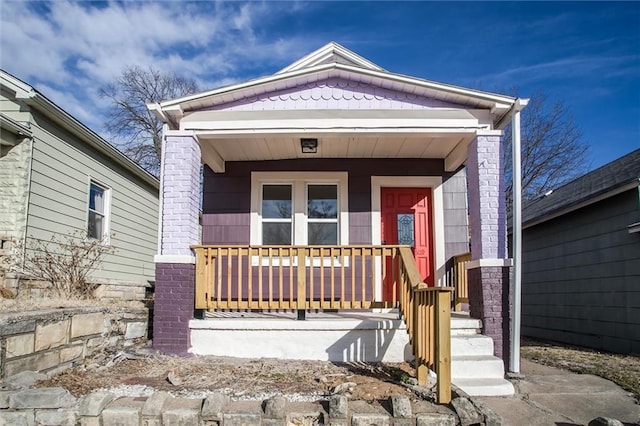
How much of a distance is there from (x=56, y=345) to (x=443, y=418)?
3608 mm

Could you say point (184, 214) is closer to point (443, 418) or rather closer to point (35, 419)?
point (35, 419)

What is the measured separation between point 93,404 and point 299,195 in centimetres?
488

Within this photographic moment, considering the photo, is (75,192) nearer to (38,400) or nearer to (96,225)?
(96,225)

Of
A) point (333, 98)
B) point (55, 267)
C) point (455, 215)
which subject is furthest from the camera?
point (455, 215)

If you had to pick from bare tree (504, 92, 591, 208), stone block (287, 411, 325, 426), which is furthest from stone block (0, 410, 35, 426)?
bare tree (504, 92, 591, 208)

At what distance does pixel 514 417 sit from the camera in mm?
4137

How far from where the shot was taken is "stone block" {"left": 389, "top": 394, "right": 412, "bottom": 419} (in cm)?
350

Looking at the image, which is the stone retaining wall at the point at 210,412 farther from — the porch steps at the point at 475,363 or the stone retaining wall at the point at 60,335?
the porch steps at the point at 475,363

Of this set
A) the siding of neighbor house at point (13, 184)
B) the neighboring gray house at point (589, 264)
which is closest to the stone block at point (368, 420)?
the neighboring gray house at point (589, 264)

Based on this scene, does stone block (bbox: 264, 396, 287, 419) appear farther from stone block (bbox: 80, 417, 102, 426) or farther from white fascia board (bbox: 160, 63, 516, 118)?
white fascia board (bbox: 160, 63, 516, 118)

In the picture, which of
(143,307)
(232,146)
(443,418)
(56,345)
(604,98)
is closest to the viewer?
(443,418)

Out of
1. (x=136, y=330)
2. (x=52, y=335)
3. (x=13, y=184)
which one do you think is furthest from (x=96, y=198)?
(x=52, y=335)

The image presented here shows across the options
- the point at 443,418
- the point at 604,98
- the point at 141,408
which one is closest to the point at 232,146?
the point at 141,408

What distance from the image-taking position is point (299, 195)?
7918 millimetres
